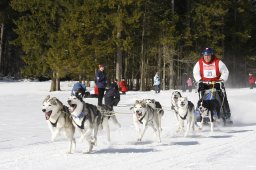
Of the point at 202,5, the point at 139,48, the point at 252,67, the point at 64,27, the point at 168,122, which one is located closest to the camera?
the point at 168,122

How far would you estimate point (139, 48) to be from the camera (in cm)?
3550

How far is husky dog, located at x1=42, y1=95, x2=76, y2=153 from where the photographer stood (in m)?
7.39

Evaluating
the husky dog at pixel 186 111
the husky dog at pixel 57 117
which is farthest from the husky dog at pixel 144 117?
the husky dog at pixel 57 117

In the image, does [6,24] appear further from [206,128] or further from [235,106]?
[206,128]

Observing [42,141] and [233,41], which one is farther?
[233,41]

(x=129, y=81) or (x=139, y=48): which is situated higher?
(x=139, y=48)

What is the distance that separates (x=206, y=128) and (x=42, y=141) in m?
4.38

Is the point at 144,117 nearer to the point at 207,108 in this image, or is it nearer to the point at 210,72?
the point at 207,108

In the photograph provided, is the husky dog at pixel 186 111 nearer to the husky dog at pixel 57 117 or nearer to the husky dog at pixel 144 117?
the husky dog at pixel 144 117

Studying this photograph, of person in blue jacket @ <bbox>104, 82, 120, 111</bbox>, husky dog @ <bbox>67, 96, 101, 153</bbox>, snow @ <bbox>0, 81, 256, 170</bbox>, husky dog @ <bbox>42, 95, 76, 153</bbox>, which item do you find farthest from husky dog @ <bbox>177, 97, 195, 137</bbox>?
person in blue jacket @ <bbox>104, 82, 120, 111</bbox>

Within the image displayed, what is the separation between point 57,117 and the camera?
7.42 m

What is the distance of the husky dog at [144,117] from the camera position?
28.8ft

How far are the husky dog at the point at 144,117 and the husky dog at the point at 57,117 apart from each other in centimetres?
164

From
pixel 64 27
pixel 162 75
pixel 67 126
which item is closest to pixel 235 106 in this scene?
pixel 67 126
